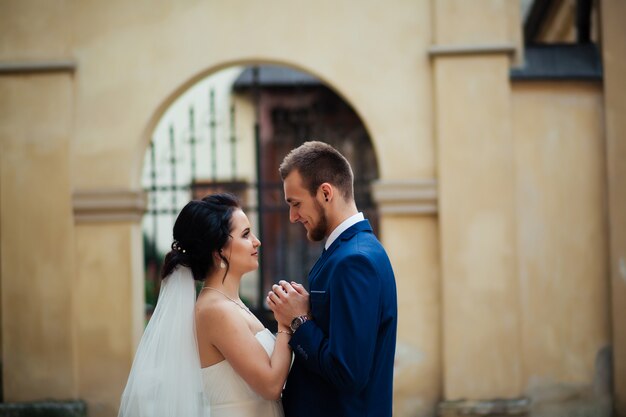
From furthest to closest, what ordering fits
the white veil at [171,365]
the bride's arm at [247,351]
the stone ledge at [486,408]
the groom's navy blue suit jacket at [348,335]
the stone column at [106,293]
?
the stone column at [106,293] < the stone ledge at [486,408] < the white veil at [171,365] < the bride's arm at [247,351] < the groom's navy blue suit jacket at [348,335]


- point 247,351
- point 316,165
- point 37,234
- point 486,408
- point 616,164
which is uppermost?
point 616,164

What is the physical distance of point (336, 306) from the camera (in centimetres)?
262

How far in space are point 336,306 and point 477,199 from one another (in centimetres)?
405

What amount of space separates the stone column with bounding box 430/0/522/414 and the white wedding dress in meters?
3.46

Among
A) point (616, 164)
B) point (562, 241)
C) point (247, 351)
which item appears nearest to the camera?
point (247, 351)

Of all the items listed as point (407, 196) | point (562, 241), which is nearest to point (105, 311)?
point (407, 196)

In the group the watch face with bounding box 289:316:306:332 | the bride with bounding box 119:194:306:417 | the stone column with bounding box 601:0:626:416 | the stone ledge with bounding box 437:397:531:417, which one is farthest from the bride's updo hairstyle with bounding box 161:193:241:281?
the stone column with bounding box 601:0:626:416

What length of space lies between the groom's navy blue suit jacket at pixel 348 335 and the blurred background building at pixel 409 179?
3.68 metres

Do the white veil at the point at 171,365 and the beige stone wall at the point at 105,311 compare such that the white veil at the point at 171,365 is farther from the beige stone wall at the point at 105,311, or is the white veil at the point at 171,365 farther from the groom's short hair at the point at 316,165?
the beige stone wall at the point at 105,311

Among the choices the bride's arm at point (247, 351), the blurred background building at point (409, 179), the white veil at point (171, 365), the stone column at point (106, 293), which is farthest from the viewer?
the stone column at point (106, 293)

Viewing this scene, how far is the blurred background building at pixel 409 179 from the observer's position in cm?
637

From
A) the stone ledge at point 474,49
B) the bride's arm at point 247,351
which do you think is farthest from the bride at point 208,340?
the stone ledge at point 474,49

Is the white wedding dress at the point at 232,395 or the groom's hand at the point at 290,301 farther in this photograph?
the white wedding dress at the point at 232,395

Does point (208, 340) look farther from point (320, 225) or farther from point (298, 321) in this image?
point (320, 225)
